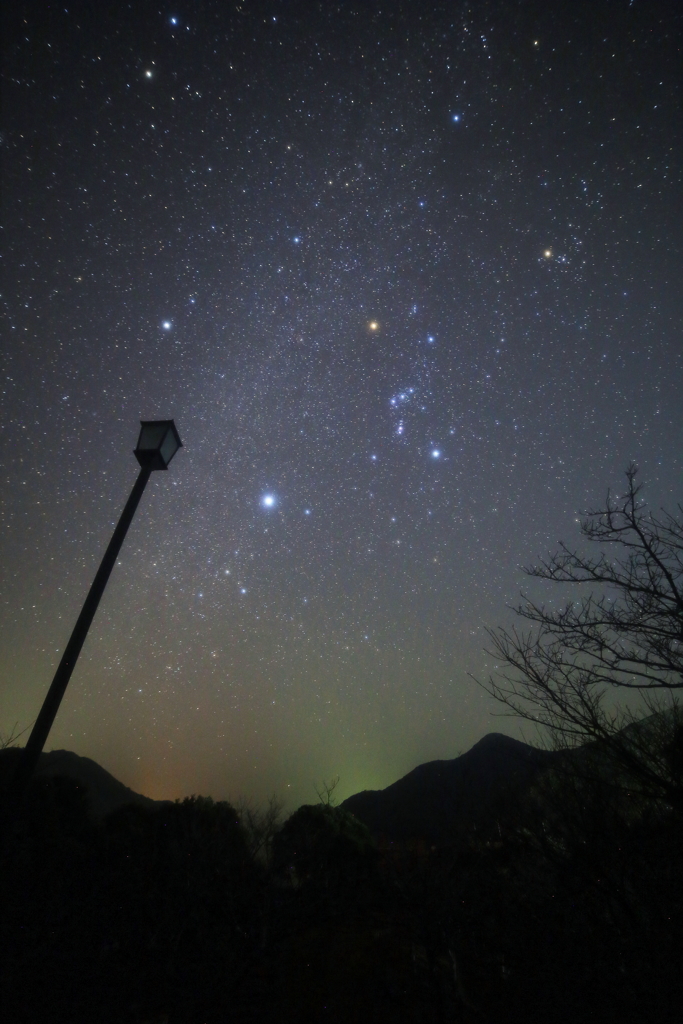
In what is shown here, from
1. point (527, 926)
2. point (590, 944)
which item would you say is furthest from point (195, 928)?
point (590, 944)

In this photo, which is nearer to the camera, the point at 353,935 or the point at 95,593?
the point at 95,593

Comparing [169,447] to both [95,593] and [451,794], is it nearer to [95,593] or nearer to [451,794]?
[95,593]

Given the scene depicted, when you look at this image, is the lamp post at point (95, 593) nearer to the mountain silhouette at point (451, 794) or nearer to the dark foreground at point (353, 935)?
the dark foreground at point (353, 935)

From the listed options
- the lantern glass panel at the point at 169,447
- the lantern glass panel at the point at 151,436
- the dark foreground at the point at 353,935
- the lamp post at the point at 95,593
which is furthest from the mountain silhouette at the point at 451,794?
the lantern glass panel at the point at 151,436

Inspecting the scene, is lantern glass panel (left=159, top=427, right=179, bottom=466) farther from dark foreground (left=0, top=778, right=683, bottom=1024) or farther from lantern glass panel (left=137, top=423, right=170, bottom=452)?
dark foreground (left=0, top=778, right=683, bottom=1024)

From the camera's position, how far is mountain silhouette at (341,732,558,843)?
15.7m

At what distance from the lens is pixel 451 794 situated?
1917cm

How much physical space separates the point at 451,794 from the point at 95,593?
20.3m

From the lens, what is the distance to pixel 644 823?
713 cm

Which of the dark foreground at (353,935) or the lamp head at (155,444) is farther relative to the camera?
the dark foreground at (353,935)

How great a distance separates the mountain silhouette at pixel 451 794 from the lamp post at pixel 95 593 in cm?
648

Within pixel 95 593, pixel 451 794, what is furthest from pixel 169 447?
pixel 451 794

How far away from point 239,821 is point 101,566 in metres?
17.0

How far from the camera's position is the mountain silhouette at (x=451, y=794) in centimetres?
1565
